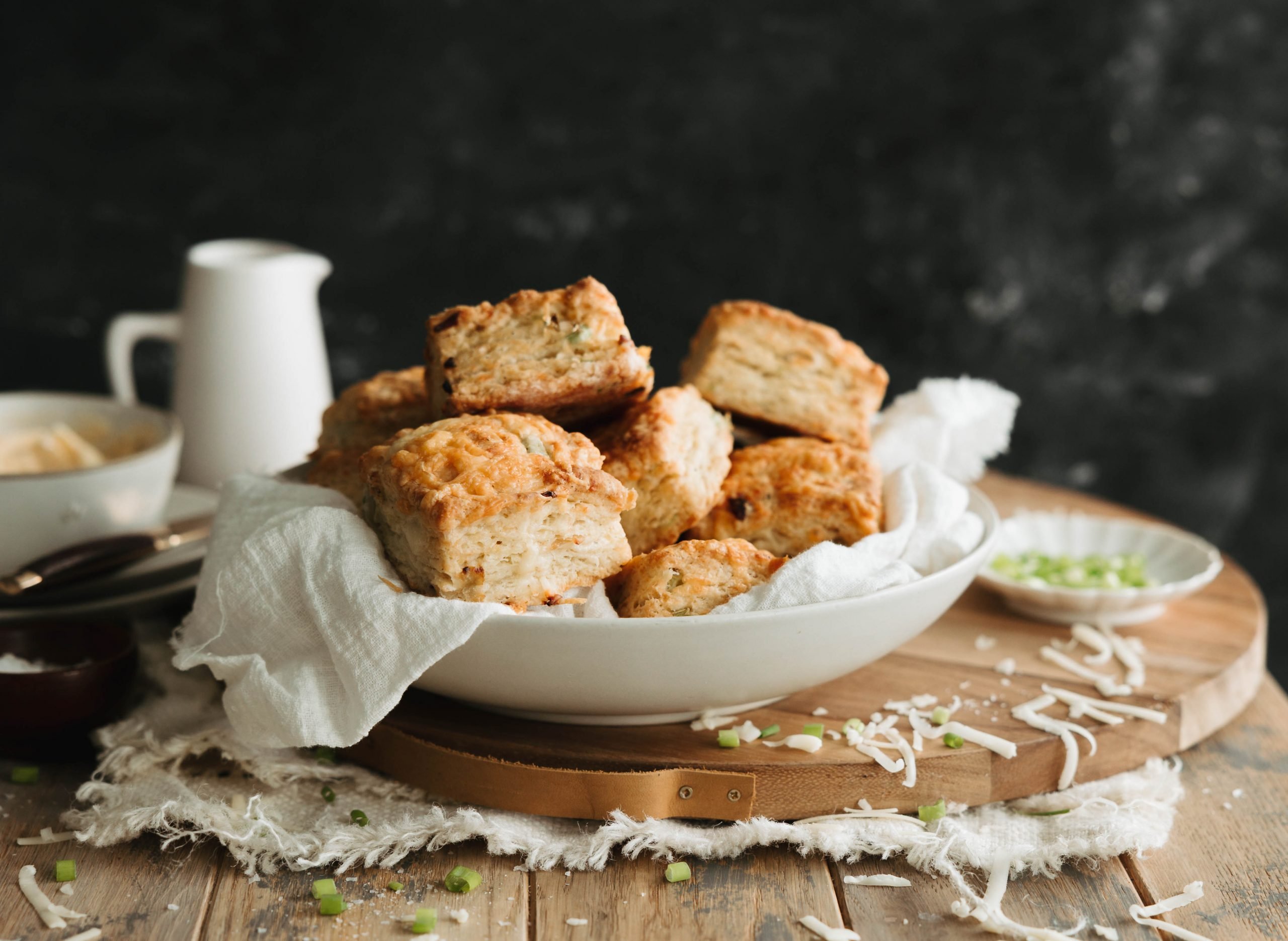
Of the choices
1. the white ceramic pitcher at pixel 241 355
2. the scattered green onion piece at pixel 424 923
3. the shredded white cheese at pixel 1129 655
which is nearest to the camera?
the scattered green onion piece at pixel 424 923

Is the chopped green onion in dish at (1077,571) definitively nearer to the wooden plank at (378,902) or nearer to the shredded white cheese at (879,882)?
the shredded white cheese at (879,882)

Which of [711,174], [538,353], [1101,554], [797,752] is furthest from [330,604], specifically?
[711,174]

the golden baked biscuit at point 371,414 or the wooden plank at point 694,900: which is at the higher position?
the golden baked biscuit at point 371,414

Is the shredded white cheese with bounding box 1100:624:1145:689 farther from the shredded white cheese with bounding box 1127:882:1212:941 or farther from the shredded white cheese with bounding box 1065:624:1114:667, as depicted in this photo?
the shredded white cheese with bounding box 1127:882:1212:941

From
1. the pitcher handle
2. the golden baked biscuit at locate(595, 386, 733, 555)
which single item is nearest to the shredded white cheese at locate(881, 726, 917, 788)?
the golden baked biscuit at locate(595, 386, 733, 555)

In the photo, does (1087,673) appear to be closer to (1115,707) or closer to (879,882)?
(1115,707)

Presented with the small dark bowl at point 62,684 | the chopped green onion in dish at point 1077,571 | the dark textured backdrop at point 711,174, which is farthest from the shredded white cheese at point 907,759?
the dark textured backdrop at point 711,174
